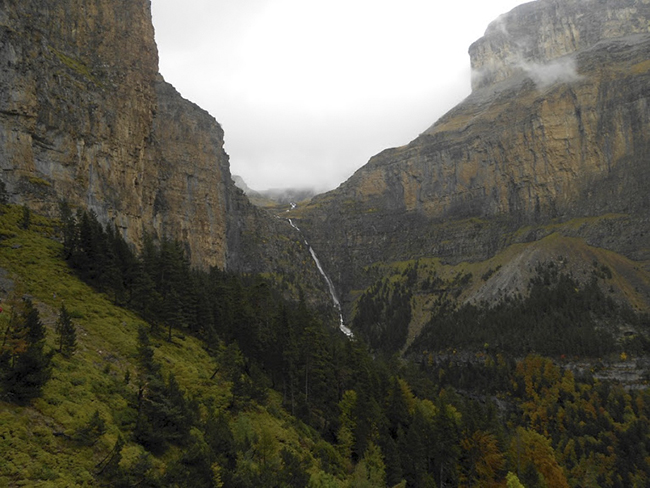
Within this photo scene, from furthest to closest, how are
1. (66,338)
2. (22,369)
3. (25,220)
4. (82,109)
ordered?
(82,109) < (25,220) < (66,338) < (22,369)

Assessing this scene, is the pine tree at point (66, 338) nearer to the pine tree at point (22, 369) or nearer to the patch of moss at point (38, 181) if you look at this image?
the pine tree at point (22, 369)

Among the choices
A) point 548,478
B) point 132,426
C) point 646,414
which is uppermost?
point 132,426

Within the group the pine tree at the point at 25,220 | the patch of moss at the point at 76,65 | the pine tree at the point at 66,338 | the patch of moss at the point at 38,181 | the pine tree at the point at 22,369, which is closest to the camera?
the pine tree at the point at 22,369

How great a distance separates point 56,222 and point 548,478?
245ft

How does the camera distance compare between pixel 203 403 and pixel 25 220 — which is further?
pixel 25 220

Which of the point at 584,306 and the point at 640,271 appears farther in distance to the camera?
the point at 640,271

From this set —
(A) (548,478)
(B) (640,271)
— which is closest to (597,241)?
(B) (640,271)

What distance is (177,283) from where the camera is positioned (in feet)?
175

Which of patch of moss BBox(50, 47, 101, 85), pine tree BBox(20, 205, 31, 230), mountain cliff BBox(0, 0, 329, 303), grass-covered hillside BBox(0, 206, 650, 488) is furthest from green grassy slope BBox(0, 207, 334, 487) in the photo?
patch of moss BBox(50, 47, 101, 85)

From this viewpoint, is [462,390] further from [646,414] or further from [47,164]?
[47,164]

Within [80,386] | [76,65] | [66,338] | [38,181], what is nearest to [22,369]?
[80,386]

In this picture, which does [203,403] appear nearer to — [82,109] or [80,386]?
[80,386]

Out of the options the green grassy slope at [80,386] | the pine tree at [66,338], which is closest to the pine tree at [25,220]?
the green grassy slope at [80,386]

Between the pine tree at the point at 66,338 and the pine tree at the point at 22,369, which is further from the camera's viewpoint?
the pine tree at the point at 66,338
